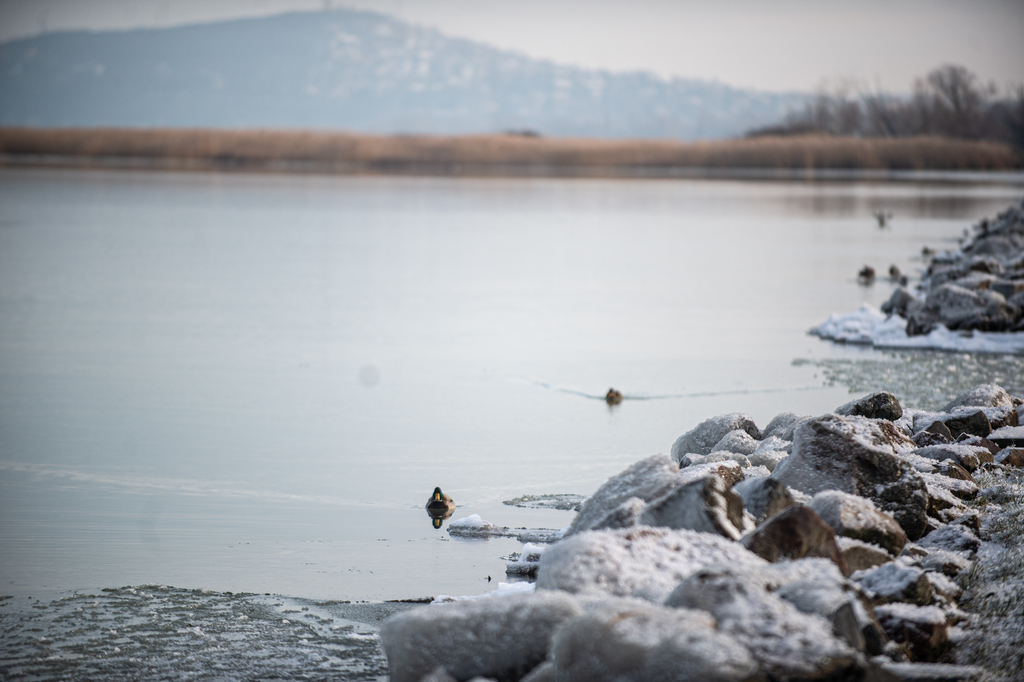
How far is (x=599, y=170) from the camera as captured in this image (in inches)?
2147

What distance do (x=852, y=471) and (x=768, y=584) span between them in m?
1.33

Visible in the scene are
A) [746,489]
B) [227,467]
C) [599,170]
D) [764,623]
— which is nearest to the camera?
[764,623]

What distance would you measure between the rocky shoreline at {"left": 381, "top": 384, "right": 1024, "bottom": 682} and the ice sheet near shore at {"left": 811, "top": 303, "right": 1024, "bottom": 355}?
4.80 metres

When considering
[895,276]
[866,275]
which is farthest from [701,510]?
[895,276]

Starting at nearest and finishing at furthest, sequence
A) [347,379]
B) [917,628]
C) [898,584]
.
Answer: [917,628], [898,584], [347,379]

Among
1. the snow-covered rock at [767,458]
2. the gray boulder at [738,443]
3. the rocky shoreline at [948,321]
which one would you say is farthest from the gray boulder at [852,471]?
the rocky shoreline at [948,321]

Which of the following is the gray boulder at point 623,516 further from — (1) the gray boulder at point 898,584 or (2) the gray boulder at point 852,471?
(1) the gray boulder at point 898,584

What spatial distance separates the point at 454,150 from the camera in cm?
4500

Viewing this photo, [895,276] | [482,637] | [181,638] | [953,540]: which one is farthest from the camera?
[895,276]

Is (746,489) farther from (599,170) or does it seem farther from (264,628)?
(599,170)

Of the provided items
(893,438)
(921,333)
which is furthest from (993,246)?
(893,438)

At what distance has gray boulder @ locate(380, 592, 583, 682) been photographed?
2.89 metres

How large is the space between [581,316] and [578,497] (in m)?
5.77

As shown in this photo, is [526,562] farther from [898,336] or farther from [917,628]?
[898,336]
